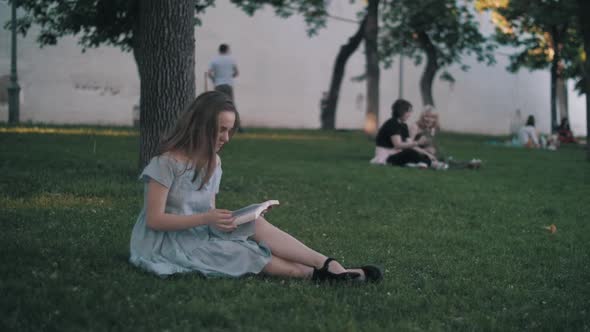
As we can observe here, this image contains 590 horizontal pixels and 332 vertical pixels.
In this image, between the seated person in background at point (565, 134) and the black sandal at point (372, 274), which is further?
the seated person in background at point (565, 134)

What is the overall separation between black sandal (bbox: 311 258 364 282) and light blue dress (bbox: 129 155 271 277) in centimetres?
32

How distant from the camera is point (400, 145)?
15.2 meters

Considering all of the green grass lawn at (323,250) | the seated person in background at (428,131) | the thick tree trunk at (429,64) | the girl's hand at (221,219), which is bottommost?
the green grass lawn at (323,250)

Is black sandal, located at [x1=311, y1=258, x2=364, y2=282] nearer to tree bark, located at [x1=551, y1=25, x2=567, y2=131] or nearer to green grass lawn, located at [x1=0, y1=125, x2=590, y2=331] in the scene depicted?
green grass lawn, located at [x1=0, y1=125, x2=590, y2=331]

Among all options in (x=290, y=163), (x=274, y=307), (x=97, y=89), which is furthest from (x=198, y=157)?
(x=97, y=89)

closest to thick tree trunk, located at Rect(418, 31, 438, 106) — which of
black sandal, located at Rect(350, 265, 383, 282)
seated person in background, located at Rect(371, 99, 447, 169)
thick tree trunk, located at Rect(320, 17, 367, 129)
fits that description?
thick tree trunk, located at Rect(320, 17, 367, 129)

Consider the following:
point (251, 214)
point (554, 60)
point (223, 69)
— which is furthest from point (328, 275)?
point (554, 60)

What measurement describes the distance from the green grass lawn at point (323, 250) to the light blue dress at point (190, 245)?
0.43ft

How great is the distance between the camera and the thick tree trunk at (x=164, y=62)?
9383mm

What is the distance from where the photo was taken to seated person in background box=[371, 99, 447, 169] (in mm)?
15250

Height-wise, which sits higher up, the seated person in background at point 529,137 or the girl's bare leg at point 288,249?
the seated person in background at point 529,137

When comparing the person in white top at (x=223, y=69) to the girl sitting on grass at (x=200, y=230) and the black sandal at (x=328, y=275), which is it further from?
the black sandal at (x=328, y=275)

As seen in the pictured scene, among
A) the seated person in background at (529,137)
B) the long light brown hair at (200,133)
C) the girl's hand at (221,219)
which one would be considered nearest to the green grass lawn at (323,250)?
the girl's hand at (221,219)

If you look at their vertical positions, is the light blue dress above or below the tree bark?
below
